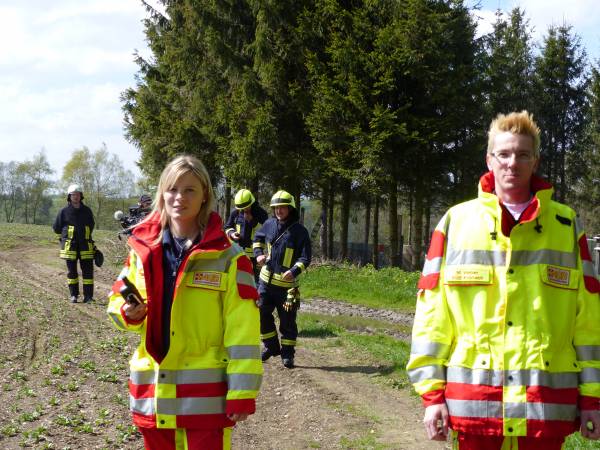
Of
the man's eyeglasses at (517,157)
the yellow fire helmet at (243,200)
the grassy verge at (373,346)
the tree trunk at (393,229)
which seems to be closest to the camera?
the man's eyeglasses at (517,157)

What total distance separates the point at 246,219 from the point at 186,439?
8.99 m

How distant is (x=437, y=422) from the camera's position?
314cm

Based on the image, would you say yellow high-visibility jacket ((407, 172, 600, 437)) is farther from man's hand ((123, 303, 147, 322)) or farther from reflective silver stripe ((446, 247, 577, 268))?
man's hand ((123, 303, 147, 322))

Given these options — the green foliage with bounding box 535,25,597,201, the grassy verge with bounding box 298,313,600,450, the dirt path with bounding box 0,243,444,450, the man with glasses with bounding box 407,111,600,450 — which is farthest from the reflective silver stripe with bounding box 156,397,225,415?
the green foliage with bounding box 535,25,597,201

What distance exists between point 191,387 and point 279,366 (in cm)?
660

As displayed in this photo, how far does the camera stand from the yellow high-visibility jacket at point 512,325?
121 inches

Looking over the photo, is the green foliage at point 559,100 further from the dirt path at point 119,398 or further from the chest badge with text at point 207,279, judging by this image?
the chest badge with text at point 207,279

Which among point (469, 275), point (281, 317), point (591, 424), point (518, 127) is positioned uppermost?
point (518, 127)

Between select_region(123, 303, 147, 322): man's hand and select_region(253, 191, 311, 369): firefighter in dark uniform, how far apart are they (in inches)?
247

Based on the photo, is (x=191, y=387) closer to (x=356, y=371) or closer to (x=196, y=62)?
(x=356, y=371)

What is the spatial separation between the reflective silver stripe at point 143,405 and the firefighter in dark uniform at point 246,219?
8.44m

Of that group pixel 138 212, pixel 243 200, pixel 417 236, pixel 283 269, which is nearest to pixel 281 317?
pixel 283 269

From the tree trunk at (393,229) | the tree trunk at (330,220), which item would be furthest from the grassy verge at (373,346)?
the tree trunk at (330,220)

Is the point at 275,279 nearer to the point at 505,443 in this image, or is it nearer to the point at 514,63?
the point at 505,443
